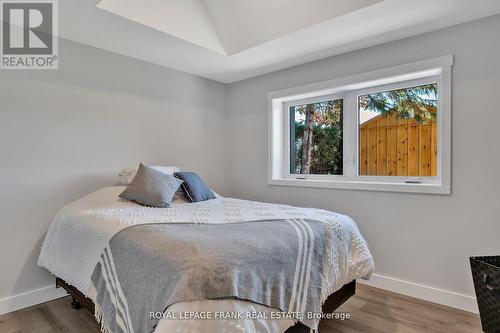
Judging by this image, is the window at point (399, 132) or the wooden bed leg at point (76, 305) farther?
the window at point (399, 132)

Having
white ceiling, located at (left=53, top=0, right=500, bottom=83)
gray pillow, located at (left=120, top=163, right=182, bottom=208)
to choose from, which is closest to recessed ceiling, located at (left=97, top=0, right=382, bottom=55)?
white ceiling, located at (left=53, top=0, right=500, bottom=83)

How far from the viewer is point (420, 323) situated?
201 cm

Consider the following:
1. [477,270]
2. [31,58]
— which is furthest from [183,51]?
[477,270]

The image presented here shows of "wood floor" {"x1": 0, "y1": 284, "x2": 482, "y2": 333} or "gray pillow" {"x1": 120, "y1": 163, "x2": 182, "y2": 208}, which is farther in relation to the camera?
"gray pillow" {"x1": 120, "y1": 163, "x2": 182, "y2": 208}

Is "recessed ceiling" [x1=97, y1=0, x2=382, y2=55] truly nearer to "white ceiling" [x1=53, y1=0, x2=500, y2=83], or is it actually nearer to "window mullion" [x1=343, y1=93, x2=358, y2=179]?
"white ceiling" [x1=53, y1=0, x2=500, y2=83]

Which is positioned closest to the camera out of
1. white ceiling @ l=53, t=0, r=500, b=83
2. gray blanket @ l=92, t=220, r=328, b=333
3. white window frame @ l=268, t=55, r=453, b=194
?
gray blanket @ l=92, t=220, r=328, b=333

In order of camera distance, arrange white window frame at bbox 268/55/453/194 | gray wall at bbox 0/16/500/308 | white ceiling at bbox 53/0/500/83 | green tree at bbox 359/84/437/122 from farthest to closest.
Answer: green tree at bbox 359/84/437/122 < white window frame at bbox 268/55/453/194 < gray wall at bbox 0/16/500/308 < white ceiling at bbox 53/0/500/83

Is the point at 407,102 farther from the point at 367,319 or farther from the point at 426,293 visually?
the point at 367,319

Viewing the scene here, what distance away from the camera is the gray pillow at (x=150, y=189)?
7.43 ft

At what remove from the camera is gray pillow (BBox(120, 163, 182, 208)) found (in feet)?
7.43

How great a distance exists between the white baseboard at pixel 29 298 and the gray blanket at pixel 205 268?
3.81 feet

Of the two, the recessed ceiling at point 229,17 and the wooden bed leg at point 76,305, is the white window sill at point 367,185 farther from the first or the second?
the wooden bed leg at point 76,305

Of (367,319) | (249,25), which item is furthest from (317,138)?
(367,319)

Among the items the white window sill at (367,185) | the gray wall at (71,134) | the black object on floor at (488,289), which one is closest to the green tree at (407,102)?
the white window sill at (367,185)
